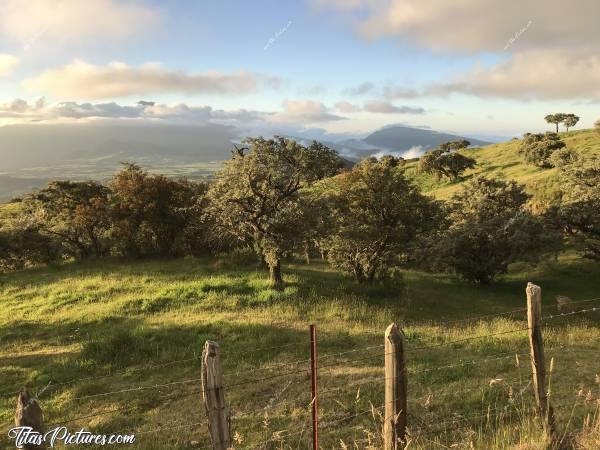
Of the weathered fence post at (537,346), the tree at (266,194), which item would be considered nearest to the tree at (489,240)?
the tree at (266,194)

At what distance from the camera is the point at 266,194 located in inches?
1009

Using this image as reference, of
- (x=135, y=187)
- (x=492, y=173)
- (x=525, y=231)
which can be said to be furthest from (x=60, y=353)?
(x=492, y=173)

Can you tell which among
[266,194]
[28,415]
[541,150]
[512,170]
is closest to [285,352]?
[266,194]

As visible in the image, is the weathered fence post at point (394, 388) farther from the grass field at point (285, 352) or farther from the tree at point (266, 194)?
the tree at point (266, 194)

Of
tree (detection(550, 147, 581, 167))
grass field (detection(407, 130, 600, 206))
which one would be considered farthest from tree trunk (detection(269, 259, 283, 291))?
tree (detection(550, 147, 581, 167))

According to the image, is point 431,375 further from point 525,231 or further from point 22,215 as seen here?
point 22,215

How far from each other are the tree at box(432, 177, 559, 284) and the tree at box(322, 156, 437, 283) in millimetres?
2506

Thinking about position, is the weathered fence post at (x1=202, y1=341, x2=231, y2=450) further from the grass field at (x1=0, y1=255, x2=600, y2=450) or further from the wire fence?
the wire fence

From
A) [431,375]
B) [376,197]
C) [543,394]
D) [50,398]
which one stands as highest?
[376,197]

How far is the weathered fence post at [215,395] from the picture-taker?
19.2 feet

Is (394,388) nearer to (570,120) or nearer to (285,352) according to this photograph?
(285,352)

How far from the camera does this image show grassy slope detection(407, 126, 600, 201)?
46.9m

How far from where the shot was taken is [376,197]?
27.1 meters

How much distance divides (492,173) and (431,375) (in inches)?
2355
